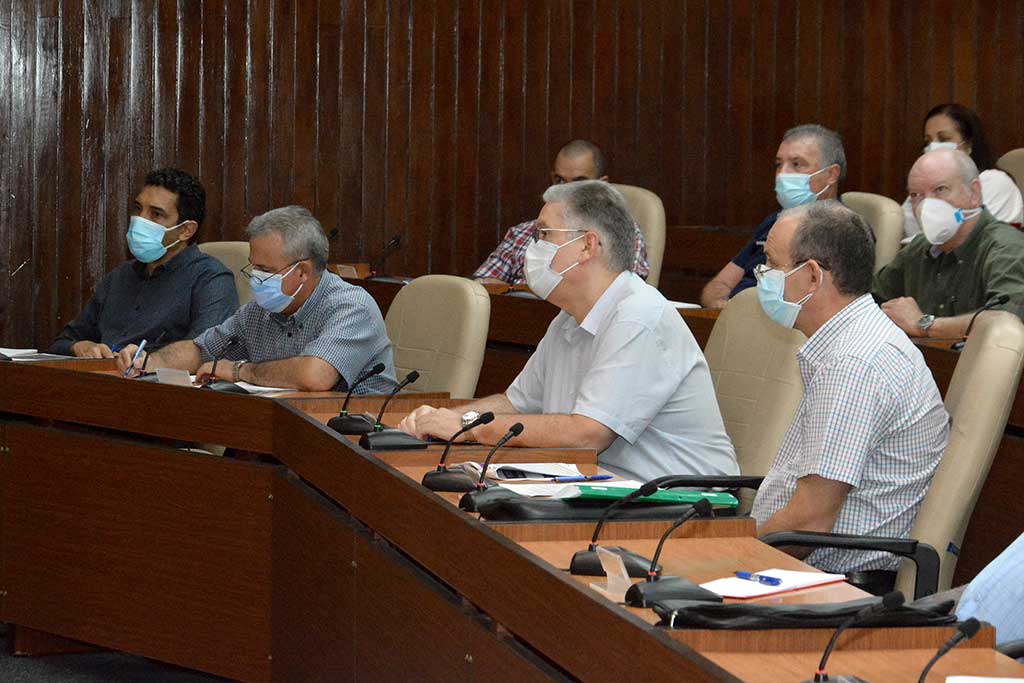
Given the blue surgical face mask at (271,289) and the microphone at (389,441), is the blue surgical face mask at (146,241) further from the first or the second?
the microphone at (389,441)

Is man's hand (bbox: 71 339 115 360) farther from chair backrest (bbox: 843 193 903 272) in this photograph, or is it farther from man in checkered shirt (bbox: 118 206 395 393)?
chair backrest (bbox: 843 193 903 272)

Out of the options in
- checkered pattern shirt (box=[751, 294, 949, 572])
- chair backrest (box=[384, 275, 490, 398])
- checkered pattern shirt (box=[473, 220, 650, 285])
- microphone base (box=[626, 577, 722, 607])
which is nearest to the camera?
microphone base (box=[626, 577, 722, 607])

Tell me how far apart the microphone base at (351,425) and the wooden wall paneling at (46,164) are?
3.03 m

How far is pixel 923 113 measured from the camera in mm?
6145

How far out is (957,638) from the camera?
1.42m

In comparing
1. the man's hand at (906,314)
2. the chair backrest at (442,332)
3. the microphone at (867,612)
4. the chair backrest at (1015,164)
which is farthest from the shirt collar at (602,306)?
the chair backrest at (1015,164)

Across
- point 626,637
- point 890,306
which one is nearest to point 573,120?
point 890,306

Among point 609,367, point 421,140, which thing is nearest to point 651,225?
point 421,140

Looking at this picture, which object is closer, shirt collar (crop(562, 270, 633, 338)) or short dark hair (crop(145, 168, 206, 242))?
shirt collar (crop(562, 270, 633, 338))

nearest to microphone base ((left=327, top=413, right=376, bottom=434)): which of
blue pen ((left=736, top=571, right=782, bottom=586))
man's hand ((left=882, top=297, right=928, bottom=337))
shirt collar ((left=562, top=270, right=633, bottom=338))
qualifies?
shirt collar ((left=562, top=270, right=633, bottom=338))

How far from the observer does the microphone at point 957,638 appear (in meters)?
1.38

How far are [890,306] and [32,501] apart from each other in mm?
2217

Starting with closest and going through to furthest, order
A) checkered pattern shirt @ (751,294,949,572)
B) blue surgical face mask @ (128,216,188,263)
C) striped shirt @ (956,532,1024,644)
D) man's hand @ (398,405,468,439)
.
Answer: striped shirt @ (956,532,1024,644) → checkered pattern shirt @ (751,294,949,572) → man's hand @ (398,405,468,439) → blue surgical face mask @ (128,216,188,263)

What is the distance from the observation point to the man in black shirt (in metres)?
4.42
